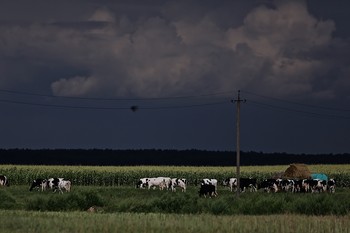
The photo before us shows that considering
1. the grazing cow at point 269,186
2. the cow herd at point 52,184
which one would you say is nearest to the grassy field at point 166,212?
the cow herd at point 52,184

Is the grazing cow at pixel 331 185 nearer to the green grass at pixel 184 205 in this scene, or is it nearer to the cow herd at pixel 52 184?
the green grass at pixel 184 205

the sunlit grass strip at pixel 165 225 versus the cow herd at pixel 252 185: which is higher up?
the cow herd at pixel 252 185

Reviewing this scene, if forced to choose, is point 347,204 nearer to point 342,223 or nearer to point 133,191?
point 342,223

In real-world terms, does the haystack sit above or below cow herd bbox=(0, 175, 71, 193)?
above

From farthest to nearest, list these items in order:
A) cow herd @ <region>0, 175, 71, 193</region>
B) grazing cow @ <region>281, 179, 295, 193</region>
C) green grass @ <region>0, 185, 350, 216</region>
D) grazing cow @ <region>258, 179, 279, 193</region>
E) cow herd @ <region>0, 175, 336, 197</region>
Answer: grazing cow @ <region>281, 179, 295, 193</region> → grazing cow @ <region>258, 179, 279, 193</region> → cow herd @ <region>0, 175, 336, 197</region> → cow herd @ <region>0, 175, 71, 193</region> → green grass @ <region>0, 185, 350, 216</region>

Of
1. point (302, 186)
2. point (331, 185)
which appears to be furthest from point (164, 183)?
point (331, 185)

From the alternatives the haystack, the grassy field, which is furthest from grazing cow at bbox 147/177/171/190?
the haystack

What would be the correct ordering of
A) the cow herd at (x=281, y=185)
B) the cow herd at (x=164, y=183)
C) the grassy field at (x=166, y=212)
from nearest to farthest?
the grassy field at (x=166, y=212) → the cow herd at (x=281, y=185) → the cow herd at (x=164, y=183)

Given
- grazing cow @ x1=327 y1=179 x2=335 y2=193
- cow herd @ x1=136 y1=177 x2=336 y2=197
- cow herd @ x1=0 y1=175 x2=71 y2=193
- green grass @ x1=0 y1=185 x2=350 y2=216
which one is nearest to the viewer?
green grass @ x1=0 y1=185 x2=350 y2=216

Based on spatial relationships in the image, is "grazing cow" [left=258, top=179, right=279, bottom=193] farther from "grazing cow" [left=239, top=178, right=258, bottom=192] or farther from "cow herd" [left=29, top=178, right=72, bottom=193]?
"cow herd" [left=29, top=178, right=72, bottom=193]

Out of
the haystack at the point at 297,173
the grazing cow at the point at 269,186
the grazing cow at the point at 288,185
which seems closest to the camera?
the grazing cow at the point at 269,186

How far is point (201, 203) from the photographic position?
47125 millimetres

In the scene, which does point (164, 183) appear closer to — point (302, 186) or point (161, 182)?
point (161, 182)

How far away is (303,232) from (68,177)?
56.3 metres
